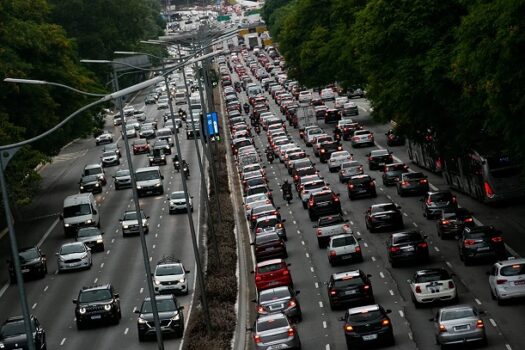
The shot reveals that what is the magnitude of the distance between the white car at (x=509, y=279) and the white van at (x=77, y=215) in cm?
3580

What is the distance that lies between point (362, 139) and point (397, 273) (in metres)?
46.8

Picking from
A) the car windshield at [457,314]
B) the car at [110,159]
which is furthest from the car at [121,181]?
the car windshield at [457,314]

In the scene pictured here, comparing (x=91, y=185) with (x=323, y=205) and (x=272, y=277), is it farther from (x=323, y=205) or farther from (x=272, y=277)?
(x=272, y=277)

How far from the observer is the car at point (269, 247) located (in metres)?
55.9

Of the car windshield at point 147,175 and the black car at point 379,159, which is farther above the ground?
the car windshield at point 147,175

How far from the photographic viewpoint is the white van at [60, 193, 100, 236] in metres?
72.5

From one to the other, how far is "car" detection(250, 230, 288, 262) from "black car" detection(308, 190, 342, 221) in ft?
31.9

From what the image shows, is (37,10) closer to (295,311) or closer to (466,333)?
(295,311)

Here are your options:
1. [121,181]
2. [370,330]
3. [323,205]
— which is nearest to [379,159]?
[323,205]

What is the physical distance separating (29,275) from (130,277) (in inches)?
204

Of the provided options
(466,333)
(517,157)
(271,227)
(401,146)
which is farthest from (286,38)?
(466,333)

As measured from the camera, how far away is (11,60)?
249 feet

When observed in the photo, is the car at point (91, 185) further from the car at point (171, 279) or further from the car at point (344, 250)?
the car at point (344, 250)

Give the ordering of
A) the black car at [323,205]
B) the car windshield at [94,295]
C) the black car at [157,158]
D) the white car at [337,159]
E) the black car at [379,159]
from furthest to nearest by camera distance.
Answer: the black car at [157,158], the white car at [337,159], the black car at [379,159], the black car at [323,205], the car windshield at [94,295]
